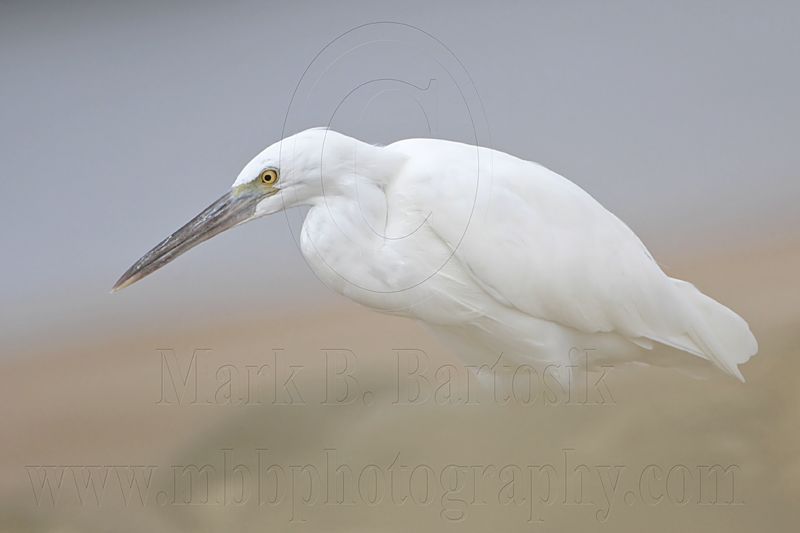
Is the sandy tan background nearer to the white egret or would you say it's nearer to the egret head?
the white egret

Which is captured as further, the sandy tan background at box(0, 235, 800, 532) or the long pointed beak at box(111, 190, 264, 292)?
the sandy tan background at box(0, 235, 800, 532)

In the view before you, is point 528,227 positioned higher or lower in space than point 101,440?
higher

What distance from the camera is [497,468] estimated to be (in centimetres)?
222

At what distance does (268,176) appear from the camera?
188 cm

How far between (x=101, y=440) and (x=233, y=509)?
0.45m

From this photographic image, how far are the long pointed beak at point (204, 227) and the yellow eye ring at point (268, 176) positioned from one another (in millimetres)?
30

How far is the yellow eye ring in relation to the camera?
1872 millimetres

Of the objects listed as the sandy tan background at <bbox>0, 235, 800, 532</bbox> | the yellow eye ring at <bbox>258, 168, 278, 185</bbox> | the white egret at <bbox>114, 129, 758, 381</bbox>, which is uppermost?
the yellow eye ring at <bbox>258, 168, 278, 185</bbox>

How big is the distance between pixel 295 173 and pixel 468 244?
1.18 feet

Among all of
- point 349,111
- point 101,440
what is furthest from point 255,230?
point 101,440

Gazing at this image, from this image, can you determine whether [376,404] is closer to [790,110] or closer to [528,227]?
[528,227]

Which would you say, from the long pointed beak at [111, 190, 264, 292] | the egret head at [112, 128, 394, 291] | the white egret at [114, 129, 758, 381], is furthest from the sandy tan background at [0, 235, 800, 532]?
the egret head at [112, 128, 394, 291]

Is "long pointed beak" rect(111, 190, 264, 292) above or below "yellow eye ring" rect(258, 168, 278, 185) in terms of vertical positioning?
below

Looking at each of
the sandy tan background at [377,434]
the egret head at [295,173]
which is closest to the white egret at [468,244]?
the egret head at [295,173]
